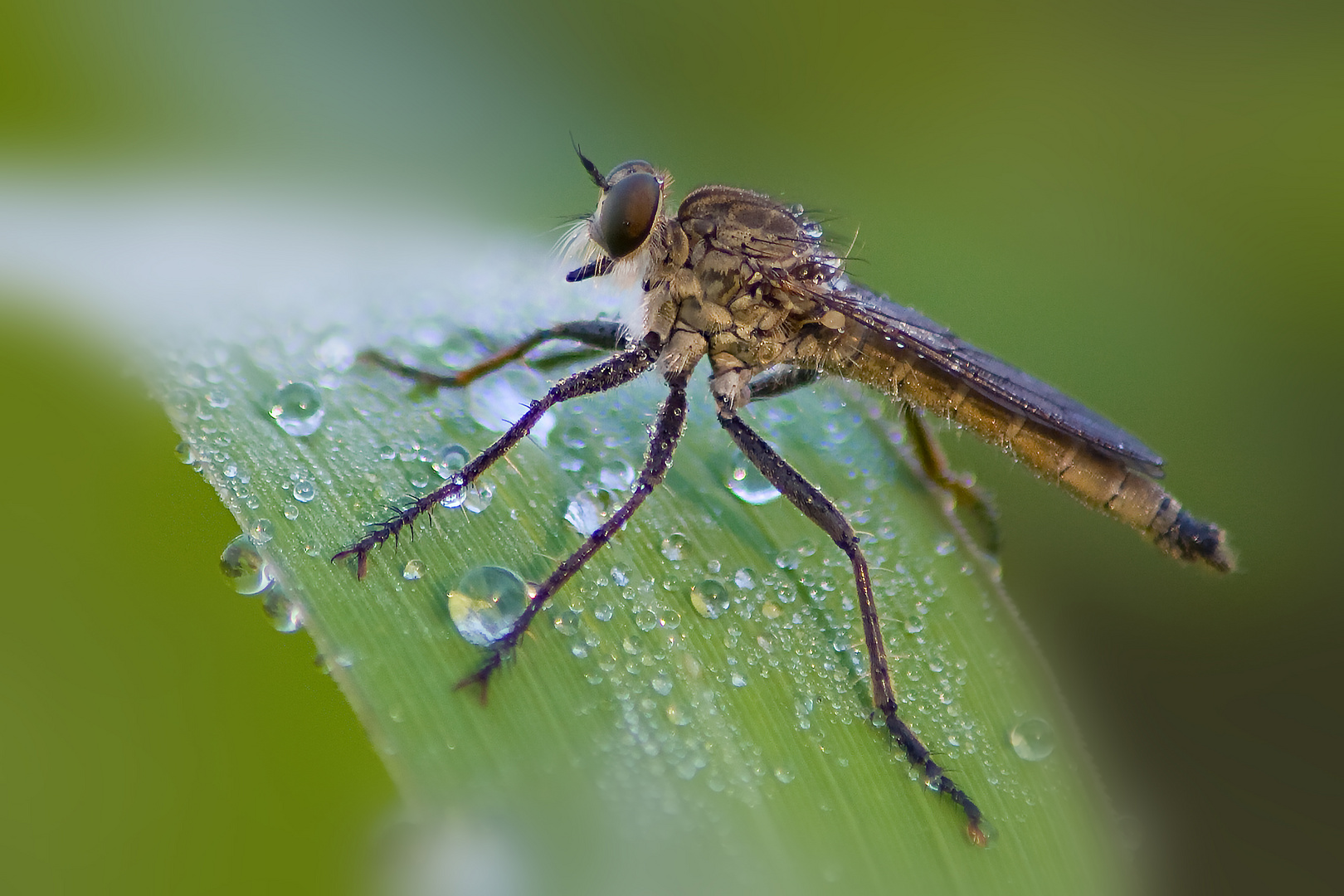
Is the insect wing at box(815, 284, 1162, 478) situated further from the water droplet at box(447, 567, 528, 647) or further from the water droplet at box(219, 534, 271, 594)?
the water droplet at box(219, 534, 271, 594)

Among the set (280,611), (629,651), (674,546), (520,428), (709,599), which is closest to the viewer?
(280,611)

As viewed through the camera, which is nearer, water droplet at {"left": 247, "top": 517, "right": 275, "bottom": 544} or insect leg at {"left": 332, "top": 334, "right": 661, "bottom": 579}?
water droplet at {"left": 247, "top": 517, "right": 275, "bottom": 544}

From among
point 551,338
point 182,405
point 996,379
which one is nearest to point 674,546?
point 551,338

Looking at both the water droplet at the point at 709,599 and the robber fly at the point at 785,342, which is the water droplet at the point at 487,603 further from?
the robber fly at the point at 785,342

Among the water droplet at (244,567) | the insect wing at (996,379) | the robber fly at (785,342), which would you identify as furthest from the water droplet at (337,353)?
the insect wing at (996,379)

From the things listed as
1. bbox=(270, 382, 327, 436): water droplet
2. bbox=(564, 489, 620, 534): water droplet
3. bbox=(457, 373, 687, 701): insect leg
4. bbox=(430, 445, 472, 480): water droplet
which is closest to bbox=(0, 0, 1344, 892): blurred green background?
bbox=(457, 373, 687, 701): insect leg

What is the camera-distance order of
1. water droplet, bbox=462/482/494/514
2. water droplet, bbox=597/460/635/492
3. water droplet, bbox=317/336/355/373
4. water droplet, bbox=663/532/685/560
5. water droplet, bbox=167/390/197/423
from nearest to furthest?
water droplet, bbox=167/390/197/423, water droplet, bbox=462/482/494/514, water droplet, bbox=663/532/685/560, water droplet, bbox=597/460/635/492, water droplet, bbox=317/336/355/373

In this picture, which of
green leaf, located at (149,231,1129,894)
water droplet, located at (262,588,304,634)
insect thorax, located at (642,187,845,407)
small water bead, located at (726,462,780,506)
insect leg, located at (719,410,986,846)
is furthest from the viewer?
insect thorax, located at (642,187,845,407)

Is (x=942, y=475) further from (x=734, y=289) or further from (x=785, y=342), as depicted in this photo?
(x=734, y=289)
